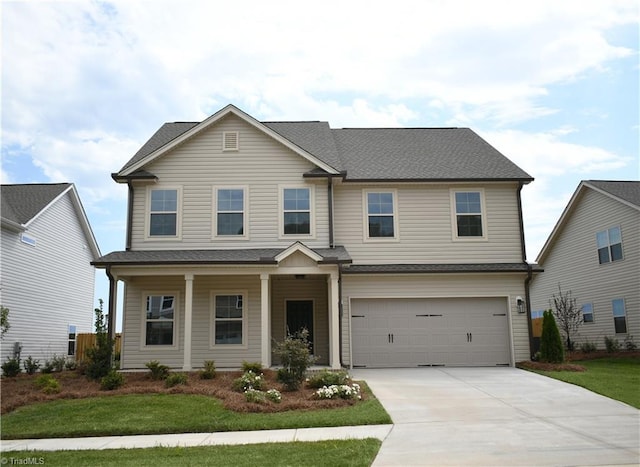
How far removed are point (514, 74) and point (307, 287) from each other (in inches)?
361

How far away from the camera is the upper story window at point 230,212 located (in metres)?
18.5

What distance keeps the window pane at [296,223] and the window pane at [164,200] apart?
140 inches

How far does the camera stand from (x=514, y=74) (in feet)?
56.4

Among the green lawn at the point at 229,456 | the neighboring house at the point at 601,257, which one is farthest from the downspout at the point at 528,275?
the green lawn at the point at 229,456

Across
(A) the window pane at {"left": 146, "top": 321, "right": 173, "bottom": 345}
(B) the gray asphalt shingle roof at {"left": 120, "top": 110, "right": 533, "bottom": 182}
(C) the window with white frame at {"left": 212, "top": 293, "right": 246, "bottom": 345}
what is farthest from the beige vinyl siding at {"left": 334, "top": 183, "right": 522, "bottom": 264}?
(A) the window pane at {"left": 146, "top": 321, "right": 173, "bottom": 345}

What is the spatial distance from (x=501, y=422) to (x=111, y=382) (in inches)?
356

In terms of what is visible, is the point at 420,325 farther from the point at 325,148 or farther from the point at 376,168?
the point at 325,148

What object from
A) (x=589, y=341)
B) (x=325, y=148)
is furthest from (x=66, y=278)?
(x=589, y=341)

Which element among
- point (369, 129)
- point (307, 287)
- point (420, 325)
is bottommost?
point (420, 325)

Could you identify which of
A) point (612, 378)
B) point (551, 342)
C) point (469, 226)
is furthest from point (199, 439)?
point (469, 226)

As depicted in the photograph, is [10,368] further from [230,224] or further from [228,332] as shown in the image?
[230,224]

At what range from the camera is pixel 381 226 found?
19297 mm

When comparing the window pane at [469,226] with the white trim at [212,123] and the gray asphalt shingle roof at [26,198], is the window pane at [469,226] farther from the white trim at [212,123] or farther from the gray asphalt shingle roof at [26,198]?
the gray asphalt shingle roof at [26,198]

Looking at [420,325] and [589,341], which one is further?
[589,341]
